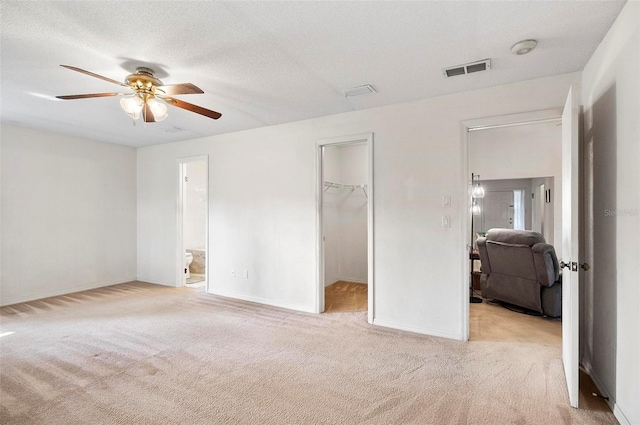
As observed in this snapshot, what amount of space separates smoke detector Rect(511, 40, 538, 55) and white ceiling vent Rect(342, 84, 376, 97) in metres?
1.14

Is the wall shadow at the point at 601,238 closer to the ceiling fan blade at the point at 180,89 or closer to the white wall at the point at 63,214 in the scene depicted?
the ceiling fan blade at the point at 180,89

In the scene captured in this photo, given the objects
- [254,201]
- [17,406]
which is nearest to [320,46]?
[254,201]

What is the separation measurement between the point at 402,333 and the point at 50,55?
150 inches

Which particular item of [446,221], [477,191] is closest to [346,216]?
[477,191]

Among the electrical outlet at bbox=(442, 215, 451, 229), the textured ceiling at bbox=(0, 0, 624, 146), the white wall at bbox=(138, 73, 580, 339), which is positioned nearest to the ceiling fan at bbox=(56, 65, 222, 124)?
the textured ceiling at bbox=(0, 0, 624, 146)

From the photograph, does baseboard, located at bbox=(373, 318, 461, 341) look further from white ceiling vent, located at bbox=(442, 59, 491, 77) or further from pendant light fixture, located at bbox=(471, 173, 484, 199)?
pendant light fixture, located at bbox=(471, 173, 484, 199)

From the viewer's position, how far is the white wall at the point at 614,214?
1.68m

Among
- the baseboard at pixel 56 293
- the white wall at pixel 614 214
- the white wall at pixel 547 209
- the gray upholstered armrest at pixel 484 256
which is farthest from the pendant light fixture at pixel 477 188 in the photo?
the baseboard at pixel 56 293

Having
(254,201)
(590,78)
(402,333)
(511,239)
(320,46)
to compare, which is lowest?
(402,333)

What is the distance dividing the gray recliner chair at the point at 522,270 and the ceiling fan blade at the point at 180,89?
12.5 feet

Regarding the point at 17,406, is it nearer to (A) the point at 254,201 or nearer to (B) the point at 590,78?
(A) the point at 254,201

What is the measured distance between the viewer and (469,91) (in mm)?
2994

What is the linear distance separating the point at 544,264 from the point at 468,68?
2440mm

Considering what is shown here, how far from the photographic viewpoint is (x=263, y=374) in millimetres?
2385
